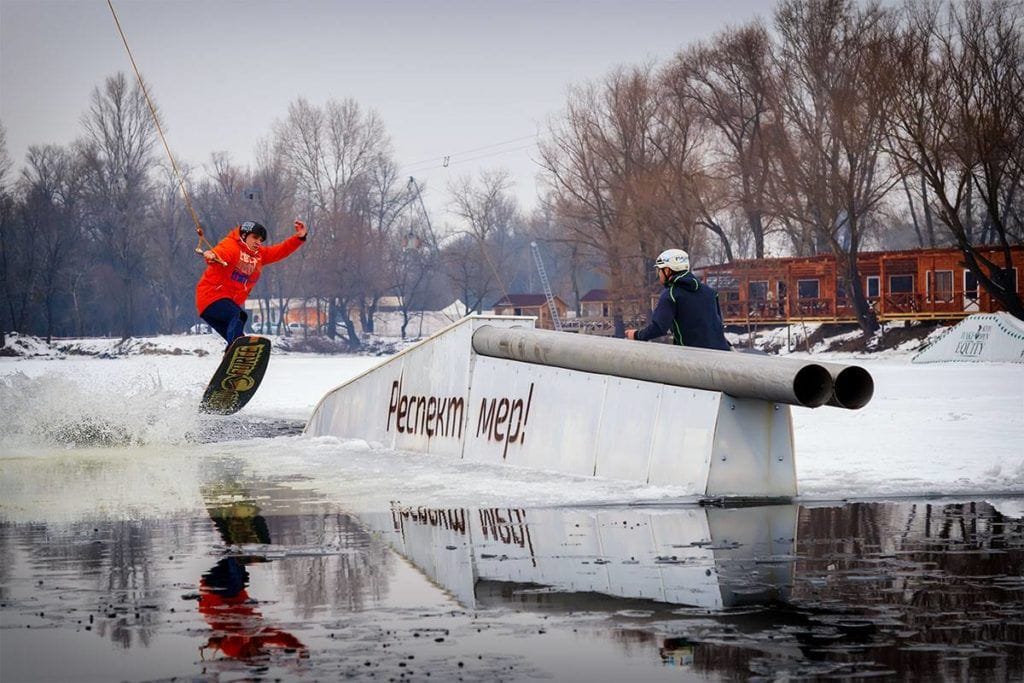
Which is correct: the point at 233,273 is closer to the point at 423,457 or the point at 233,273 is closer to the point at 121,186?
the point at 423,457

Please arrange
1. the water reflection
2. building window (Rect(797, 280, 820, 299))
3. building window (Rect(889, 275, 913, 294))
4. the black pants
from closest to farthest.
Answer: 1. the water reflection
2. the black pants
3. building window (Rect(889, 275, 913, 294))
4. building window (Rect(797, 280, 820, 299))

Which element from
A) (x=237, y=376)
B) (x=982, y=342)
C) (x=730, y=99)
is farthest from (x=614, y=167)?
(x=237, y=376)

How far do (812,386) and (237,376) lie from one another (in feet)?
33.5

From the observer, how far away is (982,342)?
44.4 metres

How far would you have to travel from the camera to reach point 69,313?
105188 millimetres

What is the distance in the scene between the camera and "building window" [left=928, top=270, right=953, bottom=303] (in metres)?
63.2

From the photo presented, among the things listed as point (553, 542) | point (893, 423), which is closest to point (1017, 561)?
point (553, 542)

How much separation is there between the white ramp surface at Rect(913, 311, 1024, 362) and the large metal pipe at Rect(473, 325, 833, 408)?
31628 millimetres

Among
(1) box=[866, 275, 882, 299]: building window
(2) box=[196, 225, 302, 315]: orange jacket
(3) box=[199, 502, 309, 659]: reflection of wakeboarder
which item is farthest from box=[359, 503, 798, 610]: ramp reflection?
(1) box=[866, 275, 882, 299]: building window

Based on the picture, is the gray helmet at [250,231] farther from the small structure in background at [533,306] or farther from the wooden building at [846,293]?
the small structure in background at [533,306]

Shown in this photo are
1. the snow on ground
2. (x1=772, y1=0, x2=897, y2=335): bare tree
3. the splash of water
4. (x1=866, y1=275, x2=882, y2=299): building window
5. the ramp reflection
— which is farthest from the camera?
(x1=866, y1=275, x2=882, y2=299): building window

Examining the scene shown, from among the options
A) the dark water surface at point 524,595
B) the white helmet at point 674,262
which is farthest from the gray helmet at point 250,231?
the dark water surface at point 524,595

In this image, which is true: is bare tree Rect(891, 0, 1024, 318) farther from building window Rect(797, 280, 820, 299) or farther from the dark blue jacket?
the dark blue jacket

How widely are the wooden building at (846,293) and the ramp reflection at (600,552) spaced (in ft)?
171
